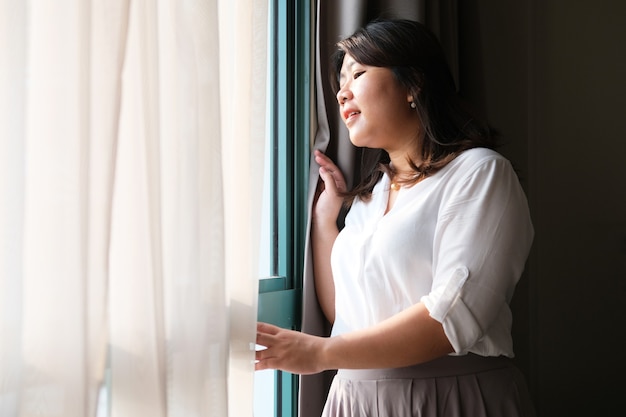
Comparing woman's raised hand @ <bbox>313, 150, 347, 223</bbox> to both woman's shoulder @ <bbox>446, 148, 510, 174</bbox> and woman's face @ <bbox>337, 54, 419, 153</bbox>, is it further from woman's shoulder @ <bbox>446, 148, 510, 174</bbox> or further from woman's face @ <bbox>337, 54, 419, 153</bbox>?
woman's shoulder @ <bbox>446, 148, 510, 174</bbox>

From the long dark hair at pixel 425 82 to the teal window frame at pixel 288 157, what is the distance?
226mm

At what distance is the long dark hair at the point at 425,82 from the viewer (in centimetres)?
146

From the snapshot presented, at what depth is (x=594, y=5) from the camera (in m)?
2.45

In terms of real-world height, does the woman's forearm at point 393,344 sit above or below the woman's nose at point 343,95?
below

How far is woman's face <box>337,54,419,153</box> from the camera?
1.46 metres

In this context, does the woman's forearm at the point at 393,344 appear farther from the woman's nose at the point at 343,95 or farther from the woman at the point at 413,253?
the woman's nose at the point at 343,95

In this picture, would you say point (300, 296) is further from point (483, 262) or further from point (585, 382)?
point (585, 382)

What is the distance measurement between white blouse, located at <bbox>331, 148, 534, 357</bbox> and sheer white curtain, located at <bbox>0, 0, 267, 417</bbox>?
31 centimetres

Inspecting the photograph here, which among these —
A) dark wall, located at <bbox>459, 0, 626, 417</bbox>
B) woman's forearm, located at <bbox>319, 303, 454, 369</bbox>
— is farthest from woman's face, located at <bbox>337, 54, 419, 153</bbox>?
dark wall, located at <bbox>459, 0, 626, 417</bbox>

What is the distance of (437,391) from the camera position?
1.36 metres

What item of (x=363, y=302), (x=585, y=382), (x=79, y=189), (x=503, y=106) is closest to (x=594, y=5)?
(x=503, y=106)

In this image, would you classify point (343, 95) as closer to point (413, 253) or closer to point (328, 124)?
point (328, 124)

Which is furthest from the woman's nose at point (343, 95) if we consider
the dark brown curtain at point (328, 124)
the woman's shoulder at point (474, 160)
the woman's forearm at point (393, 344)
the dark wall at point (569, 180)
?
the dark wall at point (569, 180)

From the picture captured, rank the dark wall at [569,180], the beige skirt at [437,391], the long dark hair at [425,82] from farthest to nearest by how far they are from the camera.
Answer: the dark wall at [569,180] < the long dark hair at [425,82] < the beige skirt at [437,391]
